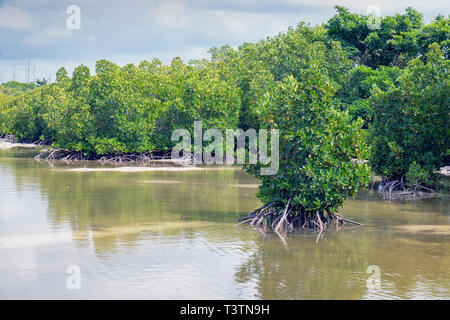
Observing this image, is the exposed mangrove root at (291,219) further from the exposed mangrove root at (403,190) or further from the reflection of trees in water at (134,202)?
the exposed mangrove root at (403,190)

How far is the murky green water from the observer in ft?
38.3

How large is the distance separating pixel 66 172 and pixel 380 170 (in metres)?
19.9

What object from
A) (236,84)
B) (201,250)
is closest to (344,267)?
(201,250)

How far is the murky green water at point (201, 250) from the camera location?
11672mm

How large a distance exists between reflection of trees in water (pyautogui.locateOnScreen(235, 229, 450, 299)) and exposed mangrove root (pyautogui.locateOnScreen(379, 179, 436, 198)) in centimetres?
888

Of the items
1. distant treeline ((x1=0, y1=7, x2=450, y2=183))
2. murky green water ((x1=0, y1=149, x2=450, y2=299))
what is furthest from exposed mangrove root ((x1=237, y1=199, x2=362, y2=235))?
distant treeline ((x1=0, y1=7, x2=450, y2=183))

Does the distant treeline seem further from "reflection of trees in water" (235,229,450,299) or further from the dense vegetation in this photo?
"reflection of trees in water" (235,229,450,299)

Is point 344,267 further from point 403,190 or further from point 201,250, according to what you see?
point 403,190

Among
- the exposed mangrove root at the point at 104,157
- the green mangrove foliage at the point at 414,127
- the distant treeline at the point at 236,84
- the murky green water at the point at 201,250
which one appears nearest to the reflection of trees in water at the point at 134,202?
the murky green water at the point at 201,250

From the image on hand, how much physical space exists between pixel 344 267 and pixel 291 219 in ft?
14.5

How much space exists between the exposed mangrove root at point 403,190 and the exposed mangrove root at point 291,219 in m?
7.97
